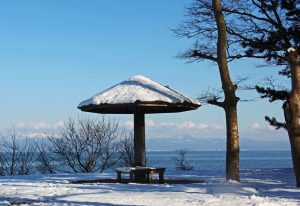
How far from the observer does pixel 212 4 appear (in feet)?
48.1

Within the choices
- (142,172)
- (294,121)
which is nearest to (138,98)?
(142,172)

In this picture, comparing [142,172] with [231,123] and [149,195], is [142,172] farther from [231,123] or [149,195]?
[149,195]

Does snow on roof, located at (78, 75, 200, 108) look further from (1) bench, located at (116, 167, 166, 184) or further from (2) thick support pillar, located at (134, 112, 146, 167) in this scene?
(1) bench, located at (116, 167, 166, 184)

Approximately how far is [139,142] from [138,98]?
→ 1793 millimetres

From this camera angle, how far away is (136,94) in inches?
541

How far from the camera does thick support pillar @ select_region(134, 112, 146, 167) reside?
14758mm

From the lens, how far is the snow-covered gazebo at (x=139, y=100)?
13.5m

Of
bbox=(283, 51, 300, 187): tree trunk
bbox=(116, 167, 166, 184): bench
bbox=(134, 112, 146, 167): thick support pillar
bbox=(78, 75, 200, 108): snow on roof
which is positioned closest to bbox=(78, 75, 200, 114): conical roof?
bbox=(78, 75, 200, 108): snow on roof

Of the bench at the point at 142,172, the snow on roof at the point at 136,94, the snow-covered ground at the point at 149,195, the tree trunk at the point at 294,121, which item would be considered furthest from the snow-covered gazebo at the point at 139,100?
the tree trunk at the point at 294,121

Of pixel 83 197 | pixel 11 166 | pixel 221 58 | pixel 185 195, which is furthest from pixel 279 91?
pixel 11 166

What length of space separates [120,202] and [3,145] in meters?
24.0

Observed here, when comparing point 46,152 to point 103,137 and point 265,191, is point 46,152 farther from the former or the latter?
point 265,191

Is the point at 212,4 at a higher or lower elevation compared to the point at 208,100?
higher

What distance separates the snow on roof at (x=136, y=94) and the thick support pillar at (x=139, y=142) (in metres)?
1.01
